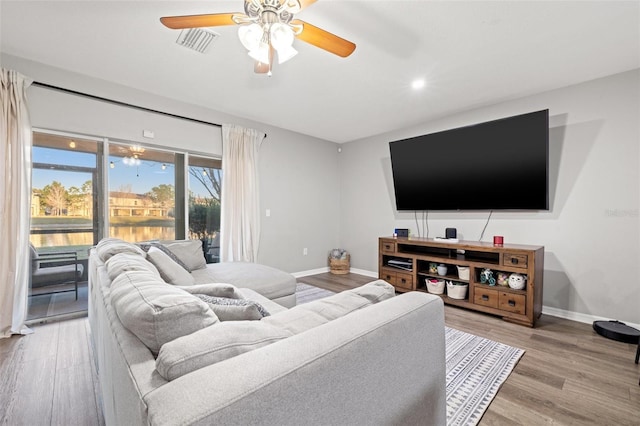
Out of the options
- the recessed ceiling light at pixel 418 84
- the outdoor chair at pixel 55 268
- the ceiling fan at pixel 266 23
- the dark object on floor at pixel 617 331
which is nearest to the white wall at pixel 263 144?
the outdoor chair at pixel 55 268

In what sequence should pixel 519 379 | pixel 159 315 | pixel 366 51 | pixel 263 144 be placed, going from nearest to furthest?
pixel 159 315 < pixel 519 379 < pixel 366 51 < pixel 263 144

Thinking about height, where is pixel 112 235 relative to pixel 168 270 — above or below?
above

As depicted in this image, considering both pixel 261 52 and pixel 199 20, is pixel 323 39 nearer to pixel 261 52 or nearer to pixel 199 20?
pixel 261 52

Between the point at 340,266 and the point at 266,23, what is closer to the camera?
the point at 266,23

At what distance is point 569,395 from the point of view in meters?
1.75

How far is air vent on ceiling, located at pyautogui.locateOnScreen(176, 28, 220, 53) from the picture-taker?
221cm

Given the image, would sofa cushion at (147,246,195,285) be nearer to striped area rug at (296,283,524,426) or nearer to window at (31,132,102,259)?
window at (31,132,102,259)

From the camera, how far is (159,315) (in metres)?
0.80

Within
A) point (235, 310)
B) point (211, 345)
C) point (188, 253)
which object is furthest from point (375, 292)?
point (188, 253)

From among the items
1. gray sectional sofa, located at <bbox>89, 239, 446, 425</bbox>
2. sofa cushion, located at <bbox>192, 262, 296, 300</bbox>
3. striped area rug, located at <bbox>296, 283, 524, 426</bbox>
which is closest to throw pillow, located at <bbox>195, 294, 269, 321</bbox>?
gray sectional sofa, located at <bbox>89, 239, 446, 425</bbox>

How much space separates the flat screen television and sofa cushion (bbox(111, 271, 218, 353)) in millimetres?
3531

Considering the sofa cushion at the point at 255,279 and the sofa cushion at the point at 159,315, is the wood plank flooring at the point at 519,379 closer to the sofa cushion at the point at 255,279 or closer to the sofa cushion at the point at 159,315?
the sofa cushion at the point at 255,279

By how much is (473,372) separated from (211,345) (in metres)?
2.03

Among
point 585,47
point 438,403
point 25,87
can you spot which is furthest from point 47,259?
point 585,47
